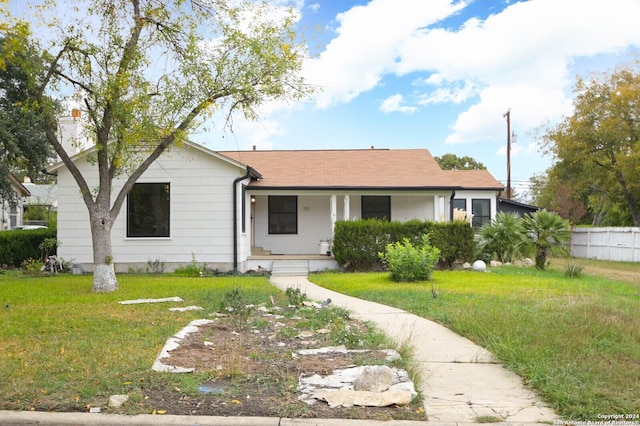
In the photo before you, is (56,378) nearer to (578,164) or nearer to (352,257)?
(352,257)

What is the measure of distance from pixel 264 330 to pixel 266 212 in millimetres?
12982

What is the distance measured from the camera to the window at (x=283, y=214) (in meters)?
20.1

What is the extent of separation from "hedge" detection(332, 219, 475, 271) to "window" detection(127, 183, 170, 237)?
5.47 metres

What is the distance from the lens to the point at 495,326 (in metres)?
6.98

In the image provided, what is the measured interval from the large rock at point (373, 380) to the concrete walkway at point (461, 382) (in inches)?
14.5

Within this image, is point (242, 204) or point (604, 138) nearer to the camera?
point (242, 204)

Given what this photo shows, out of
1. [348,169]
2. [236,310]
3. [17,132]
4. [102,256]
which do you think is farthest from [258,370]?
[17,132]

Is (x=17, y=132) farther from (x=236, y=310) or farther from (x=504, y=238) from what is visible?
(x=504, y=238)

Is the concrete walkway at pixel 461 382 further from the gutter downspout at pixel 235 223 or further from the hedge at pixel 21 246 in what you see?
the hedge at pixel 21 246

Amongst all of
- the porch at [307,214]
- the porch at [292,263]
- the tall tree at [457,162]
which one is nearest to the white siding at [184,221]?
the porch at [292,263]

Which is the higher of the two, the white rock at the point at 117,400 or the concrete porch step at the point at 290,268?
the concrete porch step at the point at 290,268

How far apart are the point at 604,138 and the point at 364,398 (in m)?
26.7

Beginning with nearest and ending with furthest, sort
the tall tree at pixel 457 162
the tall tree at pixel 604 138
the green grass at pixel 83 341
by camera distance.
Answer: the green grass at pixel 83 341 < the tall tree at pixel 604 138 < the tall tree at pixel 457 162

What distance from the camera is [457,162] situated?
53625 millimetres
